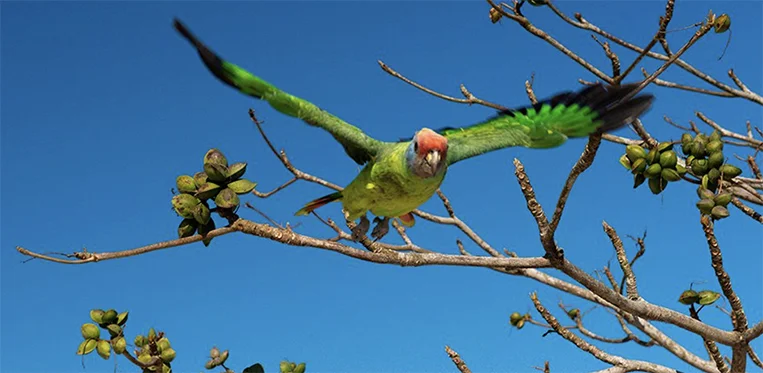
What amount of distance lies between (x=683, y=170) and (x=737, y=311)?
903 millimetres

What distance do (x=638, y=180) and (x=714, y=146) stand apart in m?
0.42

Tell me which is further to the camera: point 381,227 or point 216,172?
point 381,227

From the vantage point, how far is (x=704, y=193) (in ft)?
13.6

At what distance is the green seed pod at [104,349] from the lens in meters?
4.36

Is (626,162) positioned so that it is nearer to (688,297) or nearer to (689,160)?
(689,160)

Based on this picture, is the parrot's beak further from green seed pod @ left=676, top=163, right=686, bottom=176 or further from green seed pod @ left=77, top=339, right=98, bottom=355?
green seed pod @ left=77, top=339, right=98, bottom=355

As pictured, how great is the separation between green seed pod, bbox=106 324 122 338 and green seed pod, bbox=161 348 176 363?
0.27m

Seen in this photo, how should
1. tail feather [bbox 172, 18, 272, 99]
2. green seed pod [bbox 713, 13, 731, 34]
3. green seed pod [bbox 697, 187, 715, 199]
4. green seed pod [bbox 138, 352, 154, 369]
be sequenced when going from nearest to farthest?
tail feather [bbox 172, 18, 272, 99] → green seed pod [bbox 697, 187, 715, 199] → green seed pod [bbox 138, 352, 154, 369] → green seed pod [bbox 713, 13, 731, 34]

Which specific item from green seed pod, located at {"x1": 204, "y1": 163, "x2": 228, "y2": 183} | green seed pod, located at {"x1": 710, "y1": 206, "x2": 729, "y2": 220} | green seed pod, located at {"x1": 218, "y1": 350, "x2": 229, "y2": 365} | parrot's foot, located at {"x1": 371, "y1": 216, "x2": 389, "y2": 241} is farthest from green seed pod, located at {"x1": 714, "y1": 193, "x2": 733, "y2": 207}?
green seed pod, located at {"x1": 218, "y1": 350, "x2": 229, "y2": 365}

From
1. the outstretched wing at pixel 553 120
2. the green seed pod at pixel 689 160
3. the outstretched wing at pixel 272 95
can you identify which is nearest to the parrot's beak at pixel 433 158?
the outstretched wing at pixel 553 120

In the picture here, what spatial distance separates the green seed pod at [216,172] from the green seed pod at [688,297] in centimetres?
277

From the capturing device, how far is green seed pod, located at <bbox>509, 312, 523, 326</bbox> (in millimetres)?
7414

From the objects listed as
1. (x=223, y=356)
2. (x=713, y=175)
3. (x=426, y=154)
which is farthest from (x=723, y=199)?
(x=223, y=356)

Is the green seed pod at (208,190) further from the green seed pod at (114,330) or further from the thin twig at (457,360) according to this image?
the thin twig at (457,360)
